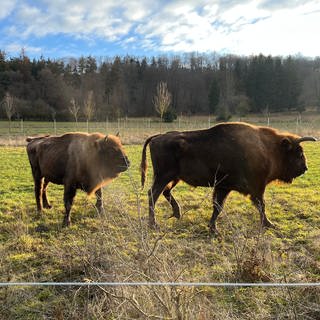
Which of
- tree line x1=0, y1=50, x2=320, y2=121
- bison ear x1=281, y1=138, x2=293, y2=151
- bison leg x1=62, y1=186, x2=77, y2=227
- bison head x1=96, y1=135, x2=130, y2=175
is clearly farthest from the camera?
tree line x1=0, y1=50, x2=320, y2=121

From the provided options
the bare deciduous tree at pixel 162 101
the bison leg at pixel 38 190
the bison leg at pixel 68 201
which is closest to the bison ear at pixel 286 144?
the bison leg at pixel 68 201

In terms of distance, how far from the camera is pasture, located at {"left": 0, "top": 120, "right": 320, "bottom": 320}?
334 cm

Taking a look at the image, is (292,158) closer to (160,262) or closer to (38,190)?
(160,262)

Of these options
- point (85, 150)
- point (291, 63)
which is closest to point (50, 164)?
point (85, 150)

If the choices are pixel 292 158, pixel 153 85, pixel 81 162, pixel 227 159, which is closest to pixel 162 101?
pixel 81 162

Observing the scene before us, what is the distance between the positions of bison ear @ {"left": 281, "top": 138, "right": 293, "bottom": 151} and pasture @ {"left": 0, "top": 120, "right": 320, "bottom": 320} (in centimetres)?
141

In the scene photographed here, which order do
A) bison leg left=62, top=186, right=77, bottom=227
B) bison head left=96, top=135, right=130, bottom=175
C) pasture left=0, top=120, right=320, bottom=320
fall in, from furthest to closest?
1. bison head left=96, top=135, right=130, bottom=175
2. bison leg left=62, top=186, right=77, bottom=227
3. pasture left=0, top=120, right=320, bottom=320

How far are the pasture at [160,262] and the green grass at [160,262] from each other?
1 cm

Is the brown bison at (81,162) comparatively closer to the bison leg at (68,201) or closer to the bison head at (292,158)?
the bison leg at (68,201)

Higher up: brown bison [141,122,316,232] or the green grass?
brown bison [141,122,316,232]

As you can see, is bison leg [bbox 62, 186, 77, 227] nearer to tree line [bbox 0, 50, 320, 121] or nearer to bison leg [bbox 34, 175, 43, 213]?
bison leg [bbox 34, 175, 43, 213]

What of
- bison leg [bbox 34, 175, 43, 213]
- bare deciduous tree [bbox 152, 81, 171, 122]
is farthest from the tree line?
bison leg [bbox 34, 175, 43, 213]

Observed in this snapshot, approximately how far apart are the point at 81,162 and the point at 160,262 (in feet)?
14.5

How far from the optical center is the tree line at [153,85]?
6203 cm
